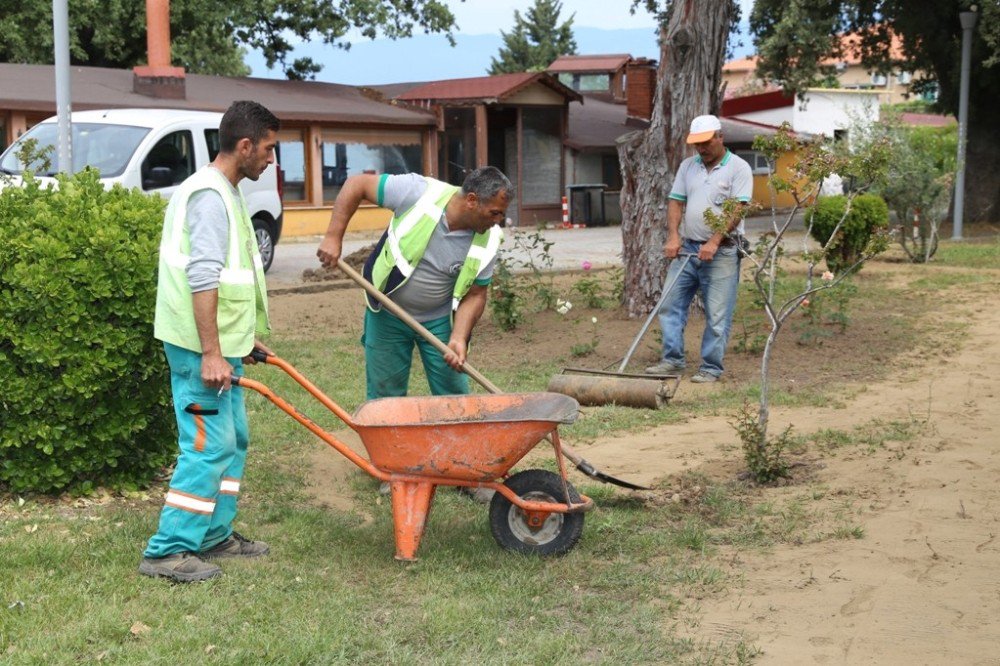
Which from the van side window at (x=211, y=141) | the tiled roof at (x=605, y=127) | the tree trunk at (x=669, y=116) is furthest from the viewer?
the tiled roof at (x=605, y=127)

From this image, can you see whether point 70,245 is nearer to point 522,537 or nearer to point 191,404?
point 191,404

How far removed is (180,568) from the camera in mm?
4574

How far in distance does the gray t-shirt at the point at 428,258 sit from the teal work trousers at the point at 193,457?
51.9 inches

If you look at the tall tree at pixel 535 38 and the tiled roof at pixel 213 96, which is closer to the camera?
the tiled roof at pixel 213 96

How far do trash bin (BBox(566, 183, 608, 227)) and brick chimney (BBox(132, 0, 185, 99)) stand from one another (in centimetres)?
950

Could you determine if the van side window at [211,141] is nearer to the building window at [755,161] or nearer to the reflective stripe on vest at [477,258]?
the reflective stripe on vest at [477,258]

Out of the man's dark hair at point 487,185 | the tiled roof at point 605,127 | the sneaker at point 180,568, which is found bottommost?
the sneaker at point 180,568

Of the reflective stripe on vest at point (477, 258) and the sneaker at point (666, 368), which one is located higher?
the reflective stripe on vest at point (477, 258)

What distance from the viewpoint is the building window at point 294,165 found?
2398cm

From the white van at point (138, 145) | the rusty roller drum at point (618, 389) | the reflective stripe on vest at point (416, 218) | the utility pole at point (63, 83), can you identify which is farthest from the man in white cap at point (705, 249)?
the white van at point (138, 145)

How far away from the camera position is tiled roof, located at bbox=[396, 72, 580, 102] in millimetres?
25797

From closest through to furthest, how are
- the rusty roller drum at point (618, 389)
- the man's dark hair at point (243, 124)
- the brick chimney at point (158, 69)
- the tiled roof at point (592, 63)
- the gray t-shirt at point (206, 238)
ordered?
the gray t-shirt at point (206, 238) → the man's dark hair at point (243, 124) → the rusty roller drum at point (618, 389) → the brick chimney at point (158, 69) → the tiled roof at point (592, 63)

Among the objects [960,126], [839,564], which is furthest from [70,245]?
[960,126]

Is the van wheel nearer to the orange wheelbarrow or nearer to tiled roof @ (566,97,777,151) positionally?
the orange wheelbarrow
